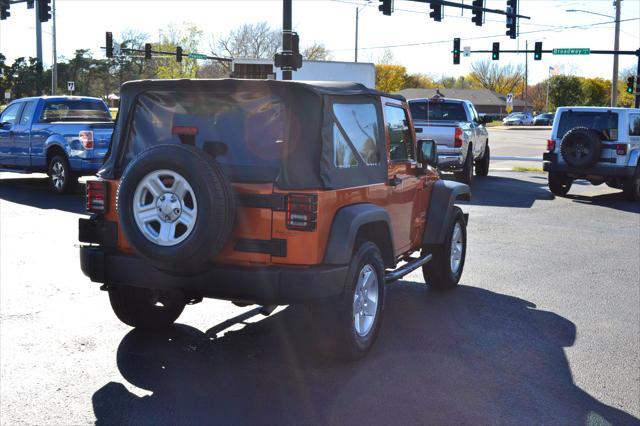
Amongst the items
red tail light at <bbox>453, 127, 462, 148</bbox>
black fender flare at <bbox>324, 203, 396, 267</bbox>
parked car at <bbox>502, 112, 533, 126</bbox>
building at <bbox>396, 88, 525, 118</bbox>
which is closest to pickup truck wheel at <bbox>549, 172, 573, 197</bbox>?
red tail light at <bbox>453, 127, 462, 148</bbox>

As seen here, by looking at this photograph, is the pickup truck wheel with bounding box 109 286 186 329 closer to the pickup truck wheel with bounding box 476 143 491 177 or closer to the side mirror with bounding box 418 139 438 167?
the side mirror with bounding box 418 139 438 167

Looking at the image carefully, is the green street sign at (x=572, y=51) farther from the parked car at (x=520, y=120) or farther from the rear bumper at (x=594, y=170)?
the parked car at (x=520, y=120)

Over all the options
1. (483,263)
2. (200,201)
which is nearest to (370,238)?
(200,201)

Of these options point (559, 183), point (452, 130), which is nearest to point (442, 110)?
point (452, 130)

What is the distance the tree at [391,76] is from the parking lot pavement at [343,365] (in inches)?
4547

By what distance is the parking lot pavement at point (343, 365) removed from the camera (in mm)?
4527

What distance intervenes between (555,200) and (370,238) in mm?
11600

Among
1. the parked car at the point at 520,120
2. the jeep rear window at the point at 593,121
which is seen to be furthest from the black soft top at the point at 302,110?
the parked car at the point at 520,120

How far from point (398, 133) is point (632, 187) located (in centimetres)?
1148

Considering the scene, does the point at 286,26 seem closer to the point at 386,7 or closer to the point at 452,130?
the point at 452,130

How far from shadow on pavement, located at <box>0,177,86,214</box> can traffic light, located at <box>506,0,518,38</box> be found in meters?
21.0

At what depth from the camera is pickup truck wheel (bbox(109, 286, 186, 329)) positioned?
574 centimetres

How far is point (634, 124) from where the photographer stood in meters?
16.1

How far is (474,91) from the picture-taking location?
414ft
